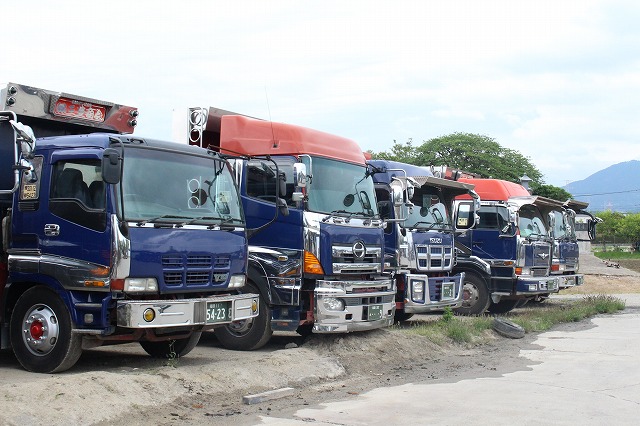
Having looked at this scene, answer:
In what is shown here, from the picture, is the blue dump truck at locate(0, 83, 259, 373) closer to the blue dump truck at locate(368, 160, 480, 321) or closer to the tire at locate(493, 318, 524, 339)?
the blue dump truck at locate(368, 160, 480, 321)

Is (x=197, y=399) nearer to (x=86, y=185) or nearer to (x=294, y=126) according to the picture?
(x=86, y=185)

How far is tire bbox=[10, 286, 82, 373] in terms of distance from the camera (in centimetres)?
873

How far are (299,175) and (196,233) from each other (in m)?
2.21

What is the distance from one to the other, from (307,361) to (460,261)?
28.1 feet

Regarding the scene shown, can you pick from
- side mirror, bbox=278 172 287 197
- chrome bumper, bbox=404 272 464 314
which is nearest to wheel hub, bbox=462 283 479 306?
chrome bumper, bbox=404 272 464 314

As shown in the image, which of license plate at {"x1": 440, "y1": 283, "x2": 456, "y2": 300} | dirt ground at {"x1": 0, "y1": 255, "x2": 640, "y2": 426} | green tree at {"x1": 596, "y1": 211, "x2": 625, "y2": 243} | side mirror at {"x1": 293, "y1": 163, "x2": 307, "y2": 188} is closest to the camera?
dirt ground at {"x1": 0, "y1": 255, "x2": 640, "y2": 426}

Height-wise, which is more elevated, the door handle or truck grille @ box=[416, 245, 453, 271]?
the door handle

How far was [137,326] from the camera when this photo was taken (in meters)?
8.41

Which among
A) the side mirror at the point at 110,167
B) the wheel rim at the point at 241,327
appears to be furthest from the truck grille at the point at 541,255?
the side mirror at the point at 110,167

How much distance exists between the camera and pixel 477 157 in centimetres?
4647

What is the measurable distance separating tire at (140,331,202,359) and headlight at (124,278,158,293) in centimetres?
159

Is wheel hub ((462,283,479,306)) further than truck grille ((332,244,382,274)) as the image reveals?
Yes

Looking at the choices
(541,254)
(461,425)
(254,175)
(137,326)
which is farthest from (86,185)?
(541,254)

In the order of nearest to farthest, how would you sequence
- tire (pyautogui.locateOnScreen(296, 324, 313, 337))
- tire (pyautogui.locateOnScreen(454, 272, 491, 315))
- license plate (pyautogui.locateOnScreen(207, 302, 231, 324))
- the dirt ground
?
1. the dirt ground
2. license plate (pyautogui.locateOnScreen(207, 302, 231, 324))
3. tire (pyautogui.locateOnScreen(296, 324, 313, 337))
4. tire (pyautogui.locateOnScreen(454, 272, 491, 315))
